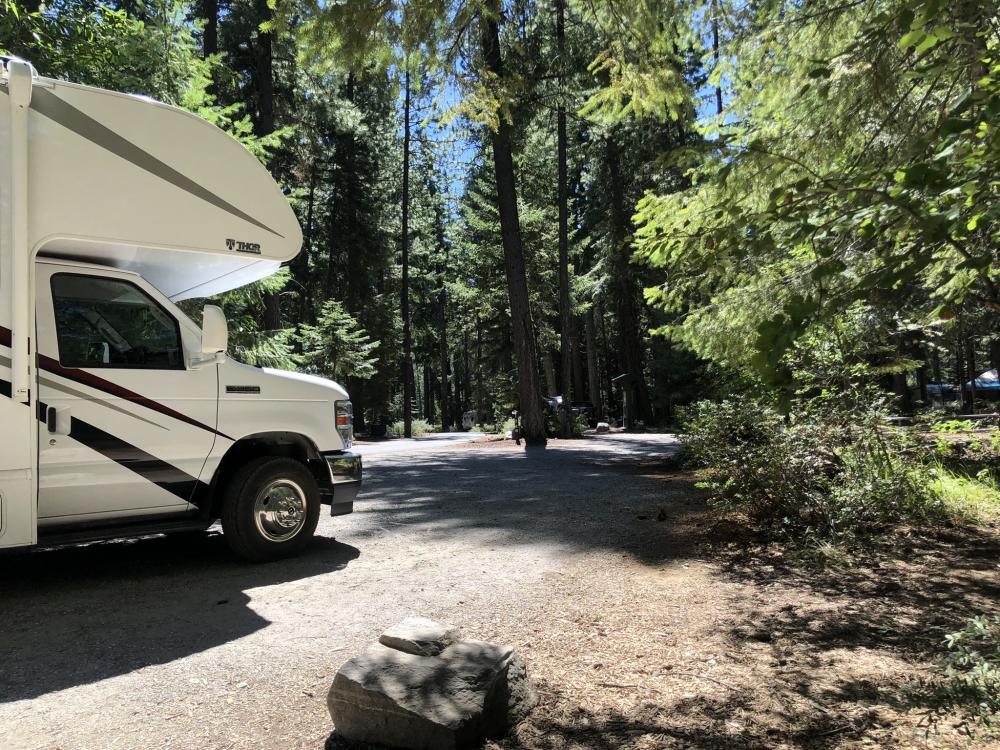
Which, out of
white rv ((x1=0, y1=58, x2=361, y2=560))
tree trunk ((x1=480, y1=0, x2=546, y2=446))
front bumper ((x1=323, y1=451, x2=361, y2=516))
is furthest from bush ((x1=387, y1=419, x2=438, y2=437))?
white rv ((x1=0, y1=58, x2=361, y2=560))

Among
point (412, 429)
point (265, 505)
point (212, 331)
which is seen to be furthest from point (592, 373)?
point (212, 331)

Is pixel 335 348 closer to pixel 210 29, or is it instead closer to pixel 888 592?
pixel 210 29

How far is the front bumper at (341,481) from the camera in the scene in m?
5.82

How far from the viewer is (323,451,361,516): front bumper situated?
582 centimetres

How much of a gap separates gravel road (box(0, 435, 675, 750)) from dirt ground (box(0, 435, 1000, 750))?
18 millimetres

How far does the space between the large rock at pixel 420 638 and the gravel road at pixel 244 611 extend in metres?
0.46

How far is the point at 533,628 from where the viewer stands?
400 cm

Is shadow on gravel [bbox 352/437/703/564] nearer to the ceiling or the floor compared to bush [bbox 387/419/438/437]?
nearer to the floor

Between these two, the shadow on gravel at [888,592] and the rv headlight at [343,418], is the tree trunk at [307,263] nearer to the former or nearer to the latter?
the rv headlight at [343,418]

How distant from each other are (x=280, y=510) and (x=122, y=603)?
53.5 inches

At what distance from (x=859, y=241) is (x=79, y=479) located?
18.3 feet

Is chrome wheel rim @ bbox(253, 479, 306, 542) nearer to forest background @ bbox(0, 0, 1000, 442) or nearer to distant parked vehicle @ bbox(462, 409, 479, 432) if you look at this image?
forest background @ bbox(0, 0, 1000, 442)

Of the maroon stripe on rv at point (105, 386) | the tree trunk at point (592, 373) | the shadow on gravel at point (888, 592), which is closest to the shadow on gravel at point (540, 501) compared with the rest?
the shadow on gravel at point (888, 592)

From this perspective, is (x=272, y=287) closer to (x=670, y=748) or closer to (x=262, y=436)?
(x=262, y=436)
